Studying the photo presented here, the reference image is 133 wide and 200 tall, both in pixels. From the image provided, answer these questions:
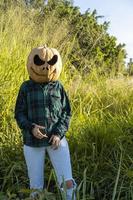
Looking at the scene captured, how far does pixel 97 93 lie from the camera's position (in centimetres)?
650

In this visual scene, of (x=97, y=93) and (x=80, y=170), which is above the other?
(x=97, y=93)

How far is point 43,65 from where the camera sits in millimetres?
3777

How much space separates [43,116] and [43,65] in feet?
1.20

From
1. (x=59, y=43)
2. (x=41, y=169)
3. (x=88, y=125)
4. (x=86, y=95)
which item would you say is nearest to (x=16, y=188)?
(x=41, y=169)

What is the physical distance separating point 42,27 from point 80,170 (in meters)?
2.86

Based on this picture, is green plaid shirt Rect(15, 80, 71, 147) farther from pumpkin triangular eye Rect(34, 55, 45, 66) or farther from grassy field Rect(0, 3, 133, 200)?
grassy field Rect(0, 3, 133, 200)

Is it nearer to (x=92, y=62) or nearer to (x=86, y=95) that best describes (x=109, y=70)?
(x=92, y=62)

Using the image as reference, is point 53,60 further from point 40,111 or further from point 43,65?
point 40,111

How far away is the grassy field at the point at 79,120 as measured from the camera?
442cm

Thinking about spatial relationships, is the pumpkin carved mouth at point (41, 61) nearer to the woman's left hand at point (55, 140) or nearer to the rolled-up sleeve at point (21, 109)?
the rolled-up sleeve at point (21, 109)

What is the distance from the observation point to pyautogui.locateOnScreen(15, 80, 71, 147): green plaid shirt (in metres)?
3.76

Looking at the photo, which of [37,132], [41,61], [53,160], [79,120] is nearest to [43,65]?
[41,61]

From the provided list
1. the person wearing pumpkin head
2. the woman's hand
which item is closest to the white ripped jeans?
the person wearing pumpkin head

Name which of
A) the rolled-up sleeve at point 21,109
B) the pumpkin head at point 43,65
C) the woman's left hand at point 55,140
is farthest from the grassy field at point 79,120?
the pumpkin head at point 43,65
